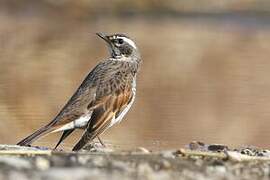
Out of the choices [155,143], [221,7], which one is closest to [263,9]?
[221,7]

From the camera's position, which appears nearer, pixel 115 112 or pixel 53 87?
pixel 115 112

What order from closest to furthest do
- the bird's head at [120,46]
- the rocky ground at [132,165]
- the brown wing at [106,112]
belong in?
the rocky ground at [132,165], the brown wing at [106,112], the bird's head at [120,46]

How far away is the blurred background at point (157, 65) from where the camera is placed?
46.1 ft

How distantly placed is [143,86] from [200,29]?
20493 mm

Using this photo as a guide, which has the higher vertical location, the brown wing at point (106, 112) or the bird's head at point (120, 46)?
the bird's head at point (120, 46)

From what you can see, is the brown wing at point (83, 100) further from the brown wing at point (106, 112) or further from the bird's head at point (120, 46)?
the bird's head at point (120, 46)

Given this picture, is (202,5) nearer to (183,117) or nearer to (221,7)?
(221,7)

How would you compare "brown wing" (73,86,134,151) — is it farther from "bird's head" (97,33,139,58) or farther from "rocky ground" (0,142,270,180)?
"rocky ground" (0,142,270,180)

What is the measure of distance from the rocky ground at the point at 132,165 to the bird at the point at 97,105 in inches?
52.4

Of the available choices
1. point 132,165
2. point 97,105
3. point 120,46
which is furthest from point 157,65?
point 132,165

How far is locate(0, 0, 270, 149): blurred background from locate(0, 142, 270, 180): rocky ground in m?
2.42

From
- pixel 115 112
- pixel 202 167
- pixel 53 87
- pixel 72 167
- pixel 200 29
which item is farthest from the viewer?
pixel 200 29

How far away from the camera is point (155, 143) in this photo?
12.4 metres

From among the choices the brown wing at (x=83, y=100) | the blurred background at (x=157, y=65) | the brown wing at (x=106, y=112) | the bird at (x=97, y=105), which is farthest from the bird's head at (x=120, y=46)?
the brown wing at (x=106, y=112)
